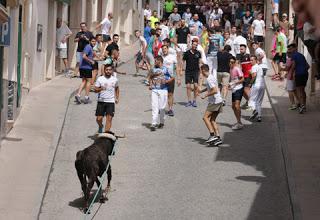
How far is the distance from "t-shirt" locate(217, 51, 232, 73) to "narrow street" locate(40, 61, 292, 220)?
1718 mm

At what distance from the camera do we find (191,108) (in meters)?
20.2

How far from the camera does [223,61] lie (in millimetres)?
20719

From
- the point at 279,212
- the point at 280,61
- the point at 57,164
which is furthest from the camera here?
the point at 280,61

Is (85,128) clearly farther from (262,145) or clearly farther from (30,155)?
(262,145)

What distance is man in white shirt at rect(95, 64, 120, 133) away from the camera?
50.8 feet

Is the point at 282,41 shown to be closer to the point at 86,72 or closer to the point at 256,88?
the point at 256,88

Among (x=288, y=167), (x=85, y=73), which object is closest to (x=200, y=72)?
(x=85, y=73)

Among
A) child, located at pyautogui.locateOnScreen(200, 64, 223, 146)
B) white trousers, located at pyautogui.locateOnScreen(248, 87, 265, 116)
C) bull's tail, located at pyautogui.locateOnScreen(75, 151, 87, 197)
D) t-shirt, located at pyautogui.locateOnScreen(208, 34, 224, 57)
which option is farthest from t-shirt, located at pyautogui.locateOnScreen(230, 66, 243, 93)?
bull's tail, located at pyautogui.locateOnScreen(75, 151, 87, 197)

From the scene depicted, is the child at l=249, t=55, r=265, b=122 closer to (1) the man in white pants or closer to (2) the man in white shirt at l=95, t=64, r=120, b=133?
(1) the man in white pants

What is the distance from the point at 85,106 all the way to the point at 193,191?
297 inches

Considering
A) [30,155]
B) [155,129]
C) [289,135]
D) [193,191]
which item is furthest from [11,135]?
[289,135]

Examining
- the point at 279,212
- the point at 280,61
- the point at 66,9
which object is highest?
the point at 66,9

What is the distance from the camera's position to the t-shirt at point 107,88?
609 inches

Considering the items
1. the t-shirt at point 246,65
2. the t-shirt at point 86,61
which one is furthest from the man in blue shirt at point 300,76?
the t-shirt at point 86,61
